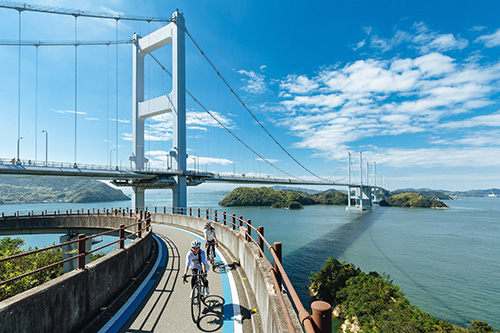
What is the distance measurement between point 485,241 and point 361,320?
42.6 meters

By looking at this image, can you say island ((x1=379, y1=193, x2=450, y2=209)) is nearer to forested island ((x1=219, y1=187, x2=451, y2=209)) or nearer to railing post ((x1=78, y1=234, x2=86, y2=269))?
forested island ((x1=219, y1=187, x2=451, y2=209))

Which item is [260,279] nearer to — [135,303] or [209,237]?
[135,303]

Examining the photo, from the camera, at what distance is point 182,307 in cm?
531

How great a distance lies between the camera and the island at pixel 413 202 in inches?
5229

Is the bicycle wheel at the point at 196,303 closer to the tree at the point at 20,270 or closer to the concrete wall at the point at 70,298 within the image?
the concrete wall at the point at 70,298

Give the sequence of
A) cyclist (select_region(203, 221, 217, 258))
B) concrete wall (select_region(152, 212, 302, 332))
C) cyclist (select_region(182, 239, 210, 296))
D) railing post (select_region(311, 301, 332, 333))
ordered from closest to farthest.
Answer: railing post (select_region(311, 301, 332, 333)) < concrete wall (select_region(152, 212, 302, 332)) < cyclist (select_region(182, 239, 210, 296)) < cyclist (select_region(203, 221, 217, 258))

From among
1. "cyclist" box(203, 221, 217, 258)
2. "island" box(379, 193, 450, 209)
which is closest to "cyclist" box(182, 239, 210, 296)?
"cyclist" box(203, 221, 217, 258)

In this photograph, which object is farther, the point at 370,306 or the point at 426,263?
the point at 426,263

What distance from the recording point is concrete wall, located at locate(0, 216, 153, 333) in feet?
11.2

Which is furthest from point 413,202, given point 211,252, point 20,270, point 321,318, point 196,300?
point 321,318

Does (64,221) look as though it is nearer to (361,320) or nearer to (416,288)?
(361,320)

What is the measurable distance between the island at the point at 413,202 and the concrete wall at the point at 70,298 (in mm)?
160663

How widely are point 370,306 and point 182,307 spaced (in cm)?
1583

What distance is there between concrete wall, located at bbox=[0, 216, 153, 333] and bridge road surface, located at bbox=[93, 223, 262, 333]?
0.51m
